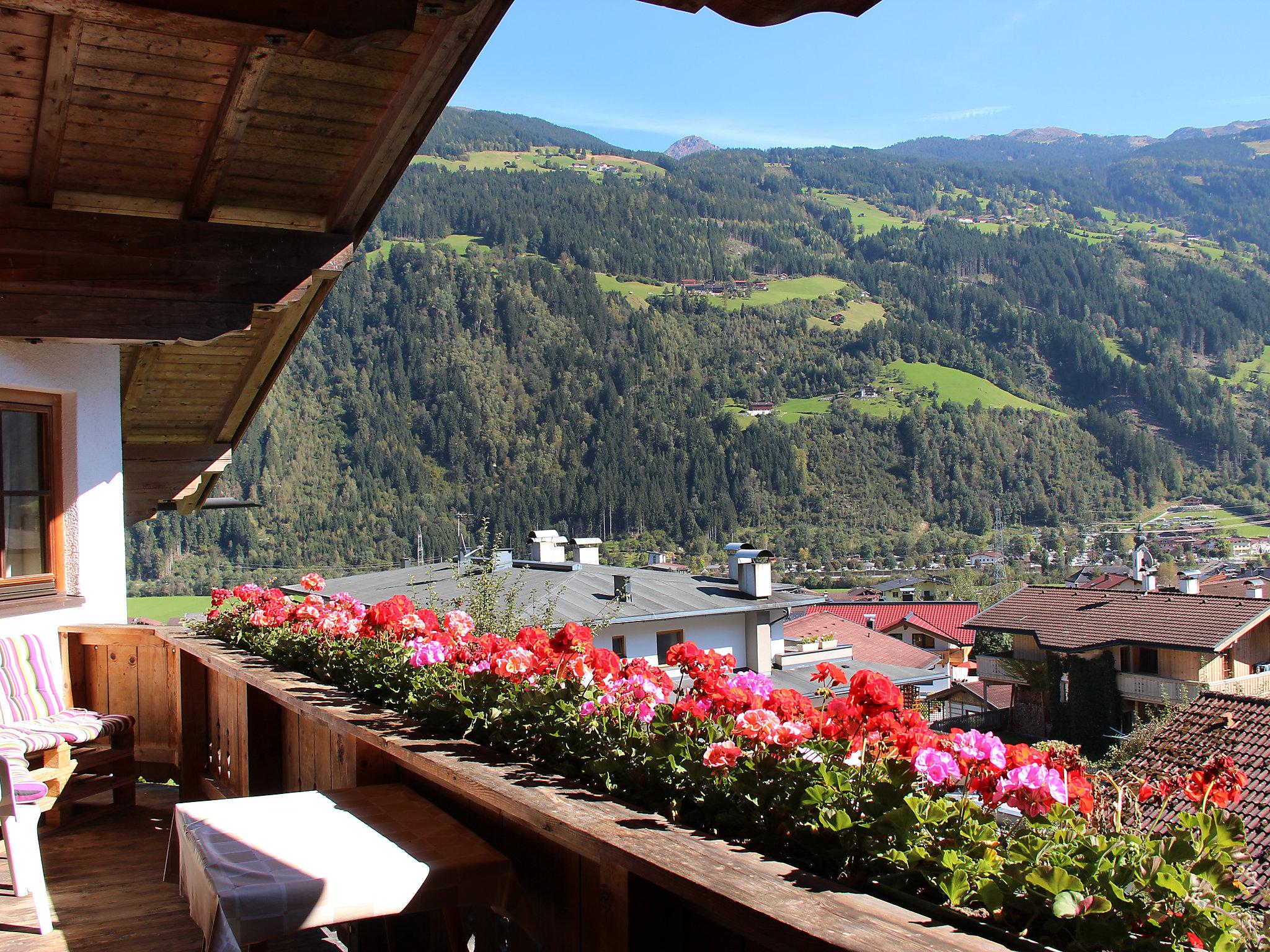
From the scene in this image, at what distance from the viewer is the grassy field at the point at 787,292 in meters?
149

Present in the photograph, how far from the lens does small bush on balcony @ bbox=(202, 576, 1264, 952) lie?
116 cm

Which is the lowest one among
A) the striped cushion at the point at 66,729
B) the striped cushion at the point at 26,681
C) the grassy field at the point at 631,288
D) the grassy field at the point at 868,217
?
the striped cushion at the point at 66,729

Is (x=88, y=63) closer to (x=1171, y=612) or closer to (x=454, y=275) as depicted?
(x=1171, y=612)

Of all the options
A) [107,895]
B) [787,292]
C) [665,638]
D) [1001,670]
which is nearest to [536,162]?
[787,292]

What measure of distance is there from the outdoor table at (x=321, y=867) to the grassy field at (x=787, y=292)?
146433 millimetres

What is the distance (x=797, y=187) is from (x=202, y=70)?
203 m

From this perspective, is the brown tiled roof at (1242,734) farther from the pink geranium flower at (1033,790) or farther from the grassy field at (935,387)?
the grassy field at (935,387)

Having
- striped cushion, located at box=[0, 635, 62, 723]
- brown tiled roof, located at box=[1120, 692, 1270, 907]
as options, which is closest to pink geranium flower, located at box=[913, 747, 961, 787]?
striped cushion, located at box=[0, 635, 62, 723]

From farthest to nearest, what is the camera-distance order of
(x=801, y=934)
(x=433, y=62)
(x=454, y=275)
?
(x=454, y=275), (x=433, y=62), (x=801, y=934)

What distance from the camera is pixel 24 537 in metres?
4.70

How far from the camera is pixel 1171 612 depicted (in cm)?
3027

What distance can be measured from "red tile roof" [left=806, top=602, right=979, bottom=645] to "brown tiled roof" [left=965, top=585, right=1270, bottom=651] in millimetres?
14642

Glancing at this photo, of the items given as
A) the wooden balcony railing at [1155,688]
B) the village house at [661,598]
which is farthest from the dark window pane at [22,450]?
the wooden balcony railing at [1155,688]

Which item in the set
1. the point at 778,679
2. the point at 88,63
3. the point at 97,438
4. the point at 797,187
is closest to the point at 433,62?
the point at 88,63
